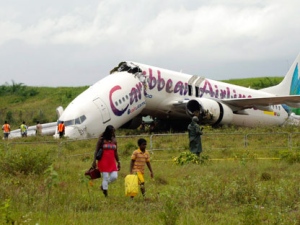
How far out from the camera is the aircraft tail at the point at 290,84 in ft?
133

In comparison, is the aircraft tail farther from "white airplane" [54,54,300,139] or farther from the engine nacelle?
the engine nacelle

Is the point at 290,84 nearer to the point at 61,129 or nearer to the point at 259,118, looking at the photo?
the point at 259,118

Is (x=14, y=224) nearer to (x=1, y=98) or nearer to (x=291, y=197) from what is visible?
(x=291, y=197)

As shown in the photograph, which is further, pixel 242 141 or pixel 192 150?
pixel 242 141

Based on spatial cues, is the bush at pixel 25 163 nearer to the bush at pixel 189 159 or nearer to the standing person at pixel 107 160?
the standing person at pixel 107 160

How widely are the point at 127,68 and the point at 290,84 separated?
15.4m

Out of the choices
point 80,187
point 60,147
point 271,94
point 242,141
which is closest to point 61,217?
point 80,187

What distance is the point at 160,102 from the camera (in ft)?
101

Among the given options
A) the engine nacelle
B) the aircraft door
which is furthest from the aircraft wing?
the aircraft door


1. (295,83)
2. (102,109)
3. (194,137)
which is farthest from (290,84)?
(194,137)

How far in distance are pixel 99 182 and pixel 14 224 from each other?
21.1ft

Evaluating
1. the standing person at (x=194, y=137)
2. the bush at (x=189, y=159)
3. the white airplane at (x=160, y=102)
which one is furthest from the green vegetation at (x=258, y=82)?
the bush at (x=189, y=159)

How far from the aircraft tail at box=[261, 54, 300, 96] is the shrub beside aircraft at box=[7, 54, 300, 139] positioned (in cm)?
290

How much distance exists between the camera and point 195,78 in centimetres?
3281
